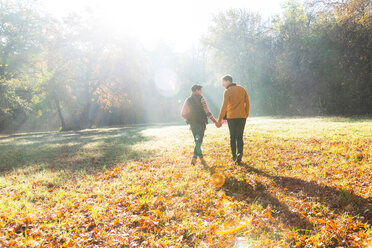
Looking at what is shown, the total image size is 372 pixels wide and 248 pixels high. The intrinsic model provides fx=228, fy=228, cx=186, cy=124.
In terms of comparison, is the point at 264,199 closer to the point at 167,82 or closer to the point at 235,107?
the point at 235,107

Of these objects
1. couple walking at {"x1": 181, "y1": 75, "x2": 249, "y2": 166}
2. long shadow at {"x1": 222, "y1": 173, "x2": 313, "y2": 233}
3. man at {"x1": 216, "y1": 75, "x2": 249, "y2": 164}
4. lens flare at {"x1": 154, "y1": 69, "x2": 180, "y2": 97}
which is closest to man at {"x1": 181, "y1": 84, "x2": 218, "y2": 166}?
couple walking at {"x1": 181, "y1": 75, "x2": 249, "y2": 166}

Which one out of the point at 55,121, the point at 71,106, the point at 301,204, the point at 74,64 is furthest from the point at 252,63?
the point at 55,121

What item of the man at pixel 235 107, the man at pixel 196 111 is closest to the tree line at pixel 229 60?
the man at pixel 235 107

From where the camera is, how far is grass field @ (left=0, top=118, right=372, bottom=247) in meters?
3.09

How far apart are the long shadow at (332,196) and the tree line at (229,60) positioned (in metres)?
13.4

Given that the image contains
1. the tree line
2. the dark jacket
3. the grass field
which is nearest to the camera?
the grass field

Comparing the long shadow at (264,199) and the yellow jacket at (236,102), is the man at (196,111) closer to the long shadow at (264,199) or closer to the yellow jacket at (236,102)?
the yellow jacket at (236,102)

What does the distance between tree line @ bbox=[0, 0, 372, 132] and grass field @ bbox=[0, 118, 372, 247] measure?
12.9 m

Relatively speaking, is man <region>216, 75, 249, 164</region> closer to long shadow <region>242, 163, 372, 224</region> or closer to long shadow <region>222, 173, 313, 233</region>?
long shadow <region>222, 173, 313, 233</region>

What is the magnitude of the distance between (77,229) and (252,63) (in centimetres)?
3190

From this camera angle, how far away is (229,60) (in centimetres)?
3306

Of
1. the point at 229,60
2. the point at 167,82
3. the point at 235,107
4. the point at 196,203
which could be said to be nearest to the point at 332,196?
the point at 196,203

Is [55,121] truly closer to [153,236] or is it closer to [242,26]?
[242,26]

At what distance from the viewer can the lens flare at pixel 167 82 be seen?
40.2m
